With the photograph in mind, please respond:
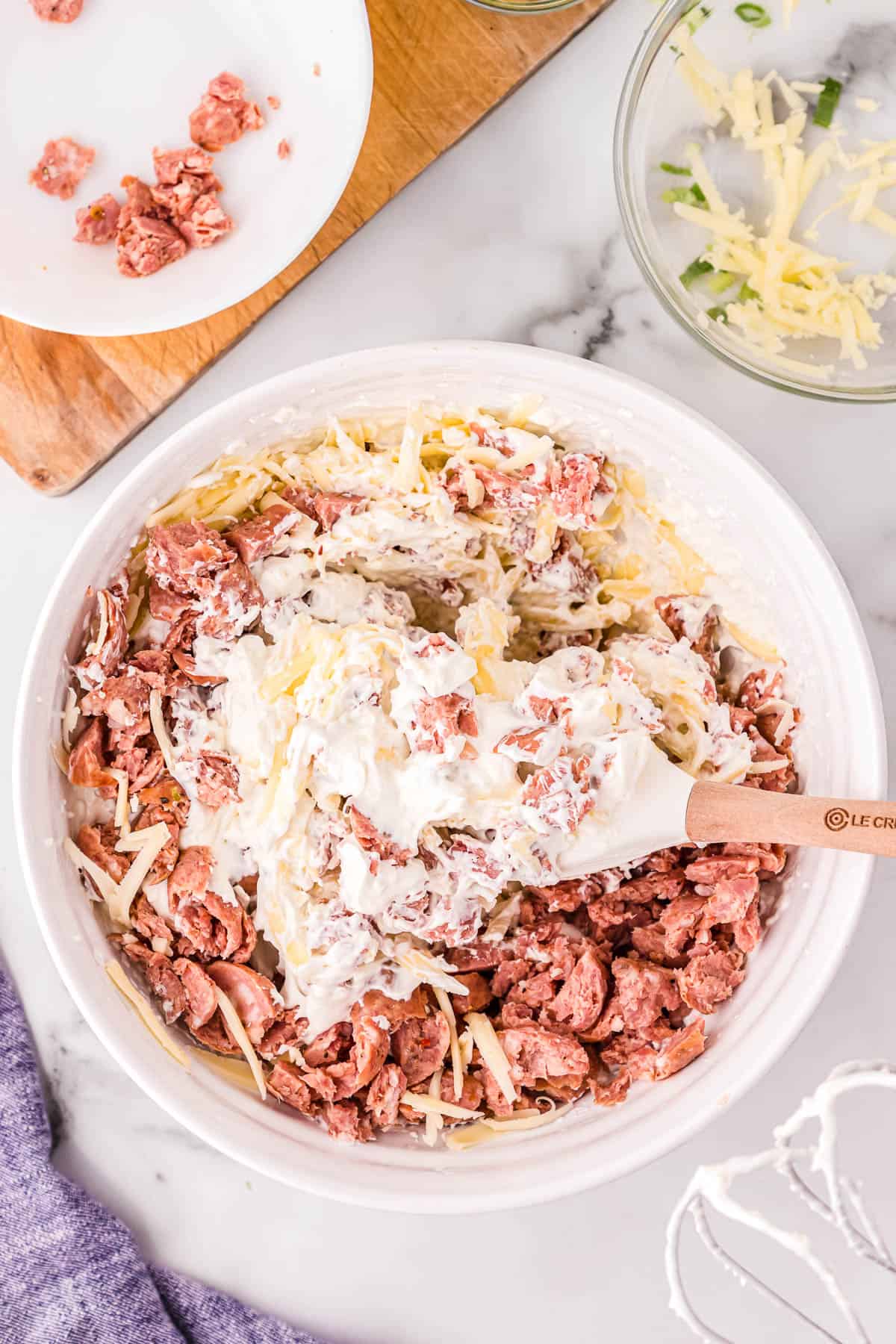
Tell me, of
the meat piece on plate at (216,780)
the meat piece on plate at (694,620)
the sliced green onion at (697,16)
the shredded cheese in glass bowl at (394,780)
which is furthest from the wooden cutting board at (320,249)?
the meat piece on plate at (694,620)

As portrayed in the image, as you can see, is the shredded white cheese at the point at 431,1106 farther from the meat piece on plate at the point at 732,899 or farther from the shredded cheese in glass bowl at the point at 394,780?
the meat piece on plate at the point at 732,899

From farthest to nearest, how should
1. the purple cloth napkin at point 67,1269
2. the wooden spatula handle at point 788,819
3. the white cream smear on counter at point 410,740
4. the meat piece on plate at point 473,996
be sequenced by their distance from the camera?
1. the purple cloth napkin at point 67,1269
2. the meat piece on plate at point 473,996
3. the white cream smear on counter at point 410,740
4. the wooden spatula handle at point 788,819

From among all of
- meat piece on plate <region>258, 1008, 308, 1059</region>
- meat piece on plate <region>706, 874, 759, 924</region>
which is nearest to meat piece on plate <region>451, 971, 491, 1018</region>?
meat piece on plate <region>258, 1008, 308, 1059</region>

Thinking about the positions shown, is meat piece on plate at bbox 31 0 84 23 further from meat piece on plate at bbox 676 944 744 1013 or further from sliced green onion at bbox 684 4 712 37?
meat piece on plate at bbox 676 944 744 1013

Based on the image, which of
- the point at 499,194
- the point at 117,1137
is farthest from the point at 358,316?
the point at 117,1137

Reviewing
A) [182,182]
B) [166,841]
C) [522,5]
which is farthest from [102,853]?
[522,5]

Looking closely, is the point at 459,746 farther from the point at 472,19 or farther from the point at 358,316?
the point at 472,19
